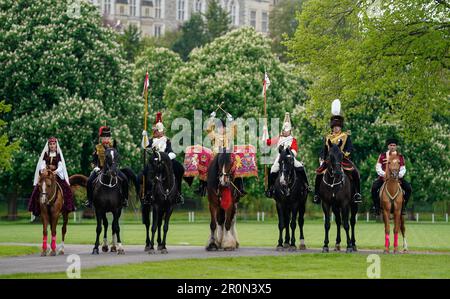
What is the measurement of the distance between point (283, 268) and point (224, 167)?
20.7ft

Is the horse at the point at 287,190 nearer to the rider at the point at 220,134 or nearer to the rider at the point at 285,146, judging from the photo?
the rider at the point at 285,146

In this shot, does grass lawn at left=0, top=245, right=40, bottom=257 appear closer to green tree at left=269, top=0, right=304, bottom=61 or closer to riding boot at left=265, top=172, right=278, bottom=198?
riding boot at left=265, top=172, right=278, bottom=198

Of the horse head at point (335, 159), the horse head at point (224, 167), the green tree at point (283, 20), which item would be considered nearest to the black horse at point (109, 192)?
the horse head at point (224, 167)

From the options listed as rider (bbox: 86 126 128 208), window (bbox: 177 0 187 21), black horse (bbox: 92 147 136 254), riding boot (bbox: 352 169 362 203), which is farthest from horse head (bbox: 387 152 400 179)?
window (bbox: 177 0 187 21)

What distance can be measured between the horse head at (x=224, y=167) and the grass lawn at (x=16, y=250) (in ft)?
20.4

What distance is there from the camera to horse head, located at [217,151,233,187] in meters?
31.6

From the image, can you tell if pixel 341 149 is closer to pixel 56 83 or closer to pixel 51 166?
pixel 51 166

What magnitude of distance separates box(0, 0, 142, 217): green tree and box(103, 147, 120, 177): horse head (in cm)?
3411

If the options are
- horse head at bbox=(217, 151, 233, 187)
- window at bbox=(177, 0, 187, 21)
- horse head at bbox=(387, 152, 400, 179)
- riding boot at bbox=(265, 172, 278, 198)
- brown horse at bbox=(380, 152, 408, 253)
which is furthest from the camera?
window at bbox=(177, 0, 187, 21)

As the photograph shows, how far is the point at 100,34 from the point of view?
232 ft

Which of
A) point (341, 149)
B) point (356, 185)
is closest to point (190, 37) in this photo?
point (356, 185)

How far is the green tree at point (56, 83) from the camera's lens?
65.3 metres

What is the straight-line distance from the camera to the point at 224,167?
3181cm
